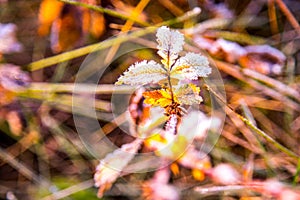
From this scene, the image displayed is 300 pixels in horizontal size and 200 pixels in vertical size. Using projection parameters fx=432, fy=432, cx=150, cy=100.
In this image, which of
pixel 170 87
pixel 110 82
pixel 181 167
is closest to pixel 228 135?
pixel 181 167

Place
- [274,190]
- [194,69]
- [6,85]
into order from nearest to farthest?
[194,69] < [274,190] < [6,85]

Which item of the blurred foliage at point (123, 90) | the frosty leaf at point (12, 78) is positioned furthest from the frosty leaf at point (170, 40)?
the frosty leaf at point (12, 78)

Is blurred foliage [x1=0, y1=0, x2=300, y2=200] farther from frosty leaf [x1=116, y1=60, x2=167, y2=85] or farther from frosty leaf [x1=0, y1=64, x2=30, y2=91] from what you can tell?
frosty leaf [x1=116, y1=60, x2=167, y2=85]

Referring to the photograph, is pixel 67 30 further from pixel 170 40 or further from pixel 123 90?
pixel 170 40

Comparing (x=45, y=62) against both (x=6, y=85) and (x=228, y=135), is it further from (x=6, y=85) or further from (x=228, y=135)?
(x=228, y=135)

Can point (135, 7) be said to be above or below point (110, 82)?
above

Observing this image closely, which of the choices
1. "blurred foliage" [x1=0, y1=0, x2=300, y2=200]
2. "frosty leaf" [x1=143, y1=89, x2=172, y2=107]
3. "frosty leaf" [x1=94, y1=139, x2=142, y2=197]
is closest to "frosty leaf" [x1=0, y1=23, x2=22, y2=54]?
"blurred foliage" [x1=0, y1=0, x2=300, y2=200]
